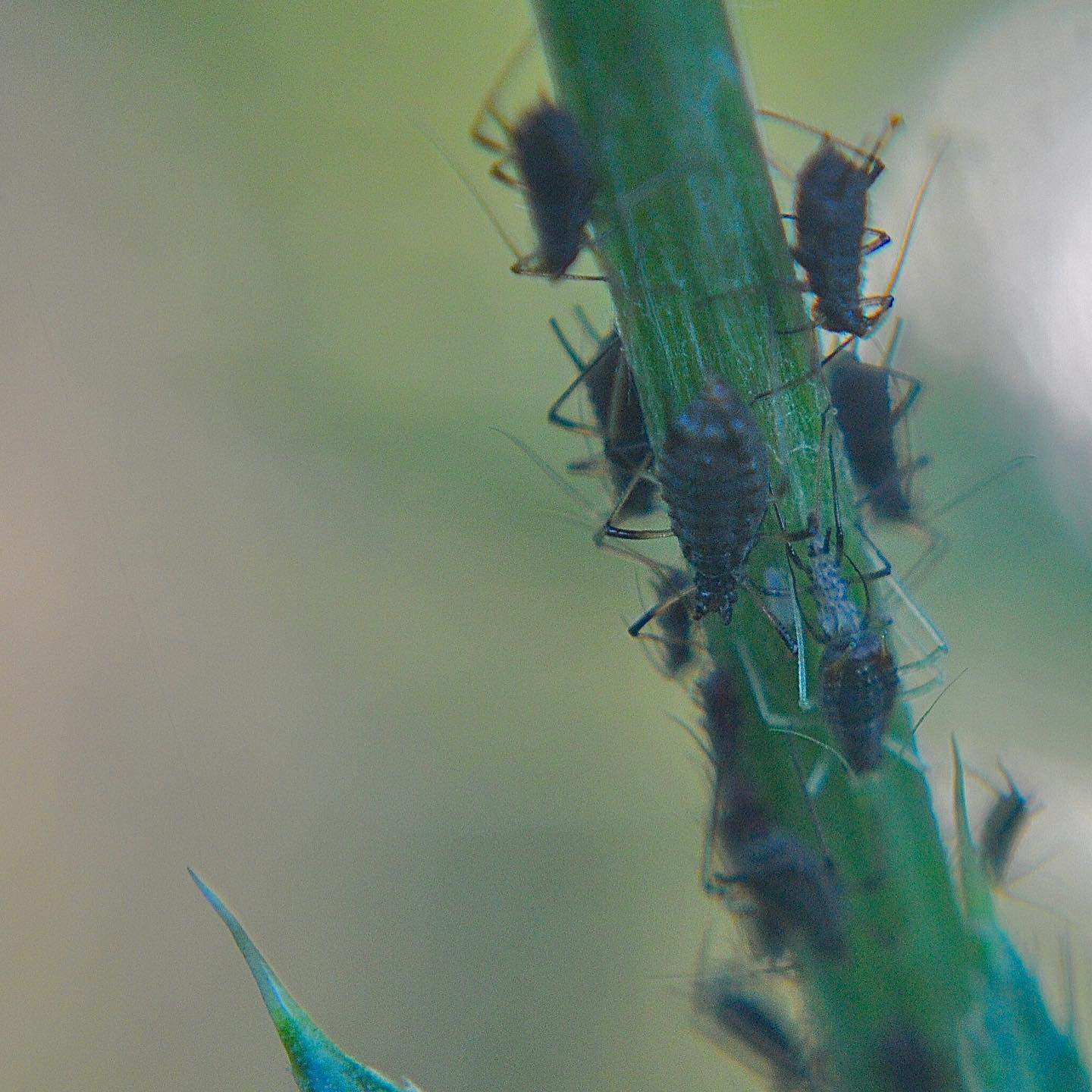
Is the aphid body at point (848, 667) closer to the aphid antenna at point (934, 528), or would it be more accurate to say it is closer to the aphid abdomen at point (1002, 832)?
the aphid abdomen at point (1002, 832)

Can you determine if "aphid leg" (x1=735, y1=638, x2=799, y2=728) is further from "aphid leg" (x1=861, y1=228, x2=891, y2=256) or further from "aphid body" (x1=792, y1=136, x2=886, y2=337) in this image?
"aphid leg" (x1=861, y1=228, x2=891, y2=256)

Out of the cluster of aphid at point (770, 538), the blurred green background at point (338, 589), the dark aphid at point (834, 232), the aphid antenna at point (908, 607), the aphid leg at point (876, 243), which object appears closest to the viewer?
the cluster of aphid at point (770, 538)

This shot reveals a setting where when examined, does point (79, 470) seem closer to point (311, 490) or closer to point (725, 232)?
point (311, 490)

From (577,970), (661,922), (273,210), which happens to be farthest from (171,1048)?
(273,210)

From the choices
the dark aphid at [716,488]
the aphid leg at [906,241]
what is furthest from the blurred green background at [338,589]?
A: the dark aphid at [716,488]

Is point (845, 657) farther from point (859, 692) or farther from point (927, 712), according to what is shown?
point (927, 712)

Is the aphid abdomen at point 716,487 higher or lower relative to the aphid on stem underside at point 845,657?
higher
